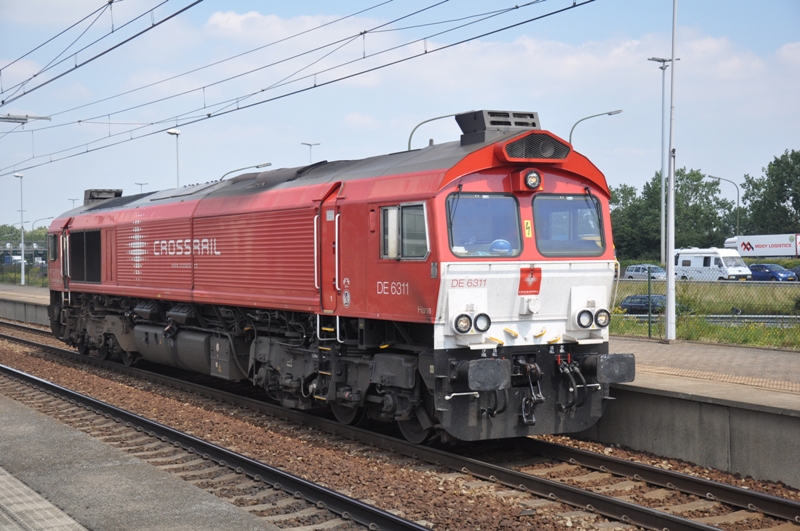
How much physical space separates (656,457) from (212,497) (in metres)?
5.38

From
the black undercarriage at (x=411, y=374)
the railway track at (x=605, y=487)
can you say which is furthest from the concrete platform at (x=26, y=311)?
the railway track at (x=605, y=487)

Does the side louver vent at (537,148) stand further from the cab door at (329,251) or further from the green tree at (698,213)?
the green tree at (698,213)

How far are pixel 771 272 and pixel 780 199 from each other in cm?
2523

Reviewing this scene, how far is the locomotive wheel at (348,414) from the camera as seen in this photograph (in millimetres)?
11430

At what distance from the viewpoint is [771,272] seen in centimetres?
4669

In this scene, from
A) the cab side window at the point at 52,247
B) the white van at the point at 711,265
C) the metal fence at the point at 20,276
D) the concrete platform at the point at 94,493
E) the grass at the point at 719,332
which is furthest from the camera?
the metal fence at the point at 20,276

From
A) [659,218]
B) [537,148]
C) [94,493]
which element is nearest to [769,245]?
[659,218]

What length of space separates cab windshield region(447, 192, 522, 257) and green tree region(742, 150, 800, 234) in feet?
213

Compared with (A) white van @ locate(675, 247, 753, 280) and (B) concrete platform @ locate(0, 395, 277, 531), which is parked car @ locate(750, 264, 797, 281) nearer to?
(A) white van @ locate(675, 247, 753, 280)

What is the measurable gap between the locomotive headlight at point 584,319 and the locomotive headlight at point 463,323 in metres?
1.51

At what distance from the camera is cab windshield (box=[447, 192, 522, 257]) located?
9.17 m

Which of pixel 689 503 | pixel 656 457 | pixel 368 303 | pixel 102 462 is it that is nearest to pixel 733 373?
pixel 656 457

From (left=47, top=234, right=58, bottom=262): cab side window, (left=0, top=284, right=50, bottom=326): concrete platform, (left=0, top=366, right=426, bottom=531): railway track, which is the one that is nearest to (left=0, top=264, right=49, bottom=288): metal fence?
(left=0, top=284, right=50, bottom=326): concrete platform

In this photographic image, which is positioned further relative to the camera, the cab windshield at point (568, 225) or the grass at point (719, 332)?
the grass at point (719, 332)
